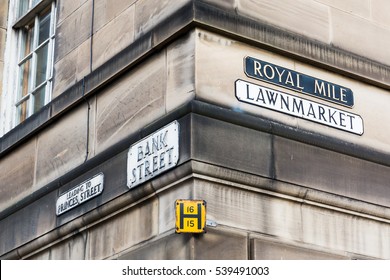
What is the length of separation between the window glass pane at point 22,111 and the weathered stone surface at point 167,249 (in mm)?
4239

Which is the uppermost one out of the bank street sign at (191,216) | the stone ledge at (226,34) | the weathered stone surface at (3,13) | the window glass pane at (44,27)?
the weathered stone surface at (3,13)

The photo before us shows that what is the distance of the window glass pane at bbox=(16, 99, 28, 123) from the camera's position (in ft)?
42.3

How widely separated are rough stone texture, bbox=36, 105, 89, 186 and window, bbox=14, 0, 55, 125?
1118 millimetres

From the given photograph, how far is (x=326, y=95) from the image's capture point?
993 centimetres

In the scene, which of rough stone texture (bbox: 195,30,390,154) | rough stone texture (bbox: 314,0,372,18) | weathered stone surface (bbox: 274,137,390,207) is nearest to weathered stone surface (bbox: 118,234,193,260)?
weathered stone surface (bbox: 274,137,390,207)

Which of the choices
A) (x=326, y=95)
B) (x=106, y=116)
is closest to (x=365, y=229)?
(x=326, y=95)

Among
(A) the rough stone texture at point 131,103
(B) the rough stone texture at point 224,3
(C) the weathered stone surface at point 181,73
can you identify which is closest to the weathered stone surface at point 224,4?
(B) the rough stone texture at point 224,3

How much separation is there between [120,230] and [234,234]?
1.39 metres

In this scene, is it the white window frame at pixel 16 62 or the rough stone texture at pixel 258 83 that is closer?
the rough stone texture at pixel 258 83

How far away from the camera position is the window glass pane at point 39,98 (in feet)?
41.0

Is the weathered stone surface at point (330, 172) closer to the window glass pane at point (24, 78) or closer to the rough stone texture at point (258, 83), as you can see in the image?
the rough stone texture at point (258, 83)

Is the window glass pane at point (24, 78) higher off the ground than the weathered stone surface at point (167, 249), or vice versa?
the window glass pane at point (24, 78)

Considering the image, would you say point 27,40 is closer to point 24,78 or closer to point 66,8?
point 24,78
